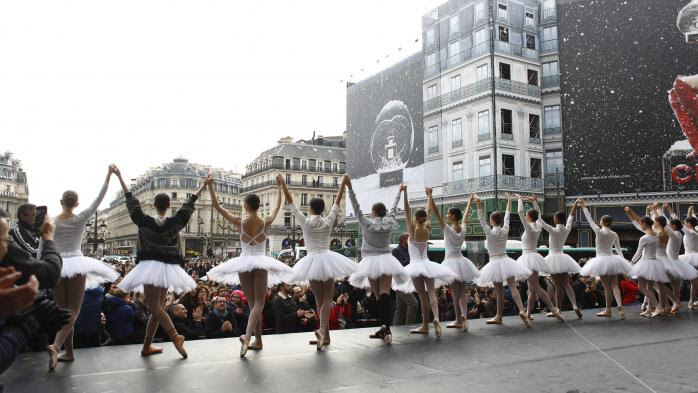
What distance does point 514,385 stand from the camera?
4.46 meters

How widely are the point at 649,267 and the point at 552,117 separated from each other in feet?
85.0

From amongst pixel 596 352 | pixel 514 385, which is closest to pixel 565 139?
pixel 596 352

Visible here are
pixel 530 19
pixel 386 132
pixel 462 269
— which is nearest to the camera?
pixel 462 269

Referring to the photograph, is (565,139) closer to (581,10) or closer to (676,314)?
(581,10)

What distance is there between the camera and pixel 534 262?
9070 mm

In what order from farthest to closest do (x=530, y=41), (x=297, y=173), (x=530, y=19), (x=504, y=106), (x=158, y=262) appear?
1. (x=297, y=173)
2. (x=530, y=19)
3. (x=530, y=41)
4. (x=504, y=106)
5. (x=158, y=262)

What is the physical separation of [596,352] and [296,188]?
7139 centimetres

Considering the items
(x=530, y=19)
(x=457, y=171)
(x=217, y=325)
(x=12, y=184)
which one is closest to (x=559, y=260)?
(x=217, y=325)

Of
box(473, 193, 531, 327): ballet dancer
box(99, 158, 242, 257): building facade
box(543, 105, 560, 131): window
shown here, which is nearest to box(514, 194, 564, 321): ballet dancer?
box(473, 193, 531, 327): ballet dancer

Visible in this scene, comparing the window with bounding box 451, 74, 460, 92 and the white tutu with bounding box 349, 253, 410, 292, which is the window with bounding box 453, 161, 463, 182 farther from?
the white tutu with bounding box 349, 253, 410, 292

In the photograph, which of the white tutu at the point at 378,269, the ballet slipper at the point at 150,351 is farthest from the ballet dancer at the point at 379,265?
the ballet slipper at the point at 150,351

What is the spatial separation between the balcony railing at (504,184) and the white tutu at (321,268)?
89.6 ft

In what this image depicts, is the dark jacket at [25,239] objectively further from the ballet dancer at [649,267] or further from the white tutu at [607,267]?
the ballet dancer at [649,267]

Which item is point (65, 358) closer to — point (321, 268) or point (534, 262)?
point (321, 268)
